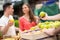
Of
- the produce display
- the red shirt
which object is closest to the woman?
the red shirt

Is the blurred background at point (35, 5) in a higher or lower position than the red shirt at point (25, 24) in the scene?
higher

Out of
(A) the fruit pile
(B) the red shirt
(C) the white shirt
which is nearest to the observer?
(A) the fruit pile

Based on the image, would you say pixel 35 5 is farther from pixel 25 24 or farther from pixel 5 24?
pixel 5 24

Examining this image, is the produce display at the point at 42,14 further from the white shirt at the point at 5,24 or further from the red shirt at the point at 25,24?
the white shirt at the point at 5,24

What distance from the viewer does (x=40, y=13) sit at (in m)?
1.06

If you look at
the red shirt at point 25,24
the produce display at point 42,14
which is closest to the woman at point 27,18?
the red shirt at point 25,24

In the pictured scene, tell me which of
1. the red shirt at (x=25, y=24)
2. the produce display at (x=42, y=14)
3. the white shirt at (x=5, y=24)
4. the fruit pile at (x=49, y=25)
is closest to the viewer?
the fruit pile at (x=49, y=25)

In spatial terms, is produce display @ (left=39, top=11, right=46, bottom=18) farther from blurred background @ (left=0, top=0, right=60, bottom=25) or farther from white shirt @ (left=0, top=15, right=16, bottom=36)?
white shirt @ (left=0, top=15, right=16, bottom=36)

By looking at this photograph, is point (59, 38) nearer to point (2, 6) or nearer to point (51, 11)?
point (51, 11)

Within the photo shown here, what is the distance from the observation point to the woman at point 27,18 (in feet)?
3.84

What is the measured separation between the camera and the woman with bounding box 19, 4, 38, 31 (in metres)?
1.17

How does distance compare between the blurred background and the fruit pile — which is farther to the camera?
the blurred background

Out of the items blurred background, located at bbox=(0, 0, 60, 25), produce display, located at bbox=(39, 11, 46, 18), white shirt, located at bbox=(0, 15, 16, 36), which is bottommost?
white shirt, located at bbox=(0, 15, 16, 36)

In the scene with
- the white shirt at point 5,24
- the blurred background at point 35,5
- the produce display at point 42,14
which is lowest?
the white shirt at point 5,24
